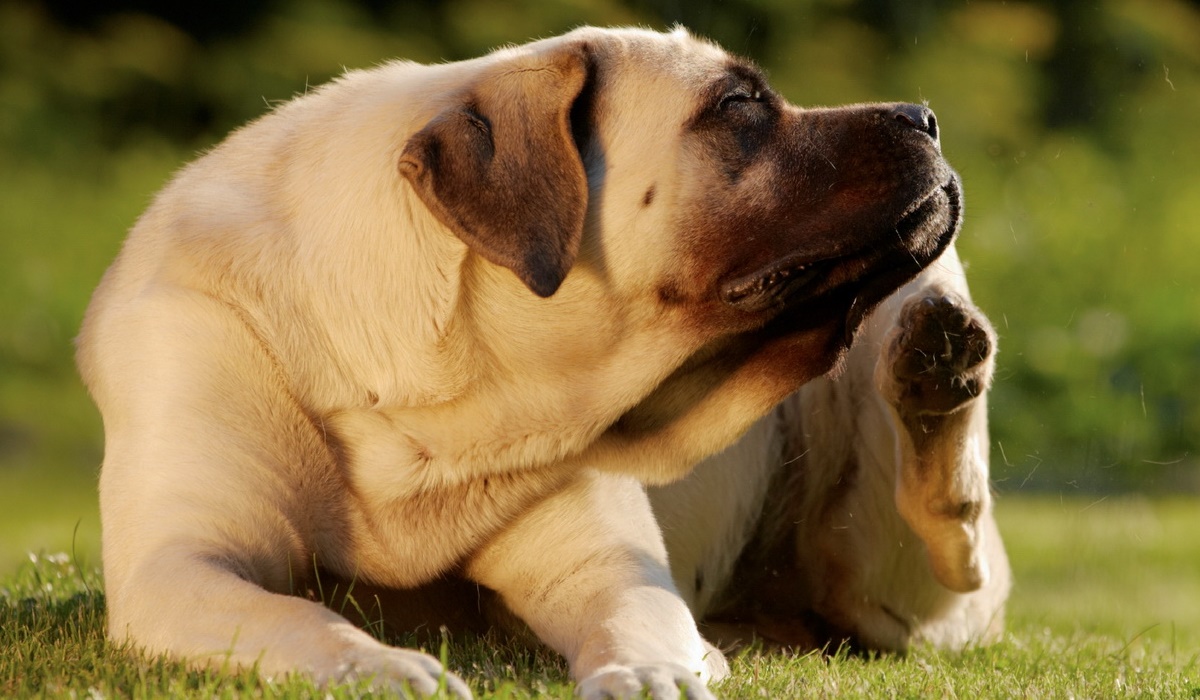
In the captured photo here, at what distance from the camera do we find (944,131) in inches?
394

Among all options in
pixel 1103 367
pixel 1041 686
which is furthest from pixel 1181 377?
pixel 1041 686

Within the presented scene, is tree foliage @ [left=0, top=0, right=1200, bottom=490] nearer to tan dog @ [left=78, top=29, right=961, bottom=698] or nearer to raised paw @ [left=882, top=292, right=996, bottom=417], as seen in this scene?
raised paw @ [left=882, top=292, right=996, bottom=417]

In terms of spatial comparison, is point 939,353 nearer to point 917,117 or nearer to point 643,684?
point 917,117

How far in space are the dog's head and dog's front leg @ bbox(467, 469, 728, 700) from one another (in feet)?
1.45

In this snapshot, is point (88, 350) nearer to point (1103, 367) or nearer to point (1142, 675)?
point (1142, 675)

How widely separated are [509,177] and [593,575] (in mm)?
888

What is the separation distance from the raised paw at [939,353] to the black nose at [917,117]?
358 mm

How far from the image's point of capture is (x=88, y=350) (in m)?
3.26

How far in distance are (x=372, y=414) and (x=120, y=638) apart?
2.09 ft

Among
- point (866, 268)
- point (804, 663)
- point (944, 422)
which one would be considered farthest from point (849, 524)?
point (866, 268)

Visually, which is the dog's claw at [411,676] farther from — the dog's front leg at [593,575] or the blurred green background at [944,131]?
the blurred green background at [944,131]

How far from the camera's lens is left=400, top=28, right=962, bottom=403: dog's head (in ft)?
9.51

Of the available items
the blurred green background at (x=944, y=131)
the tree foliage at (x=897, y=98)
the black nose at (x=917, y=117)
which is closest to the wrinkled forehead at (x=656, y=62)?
the black nose at (x=917, y=117)

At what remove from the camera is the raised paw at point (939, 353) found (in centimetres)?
318
